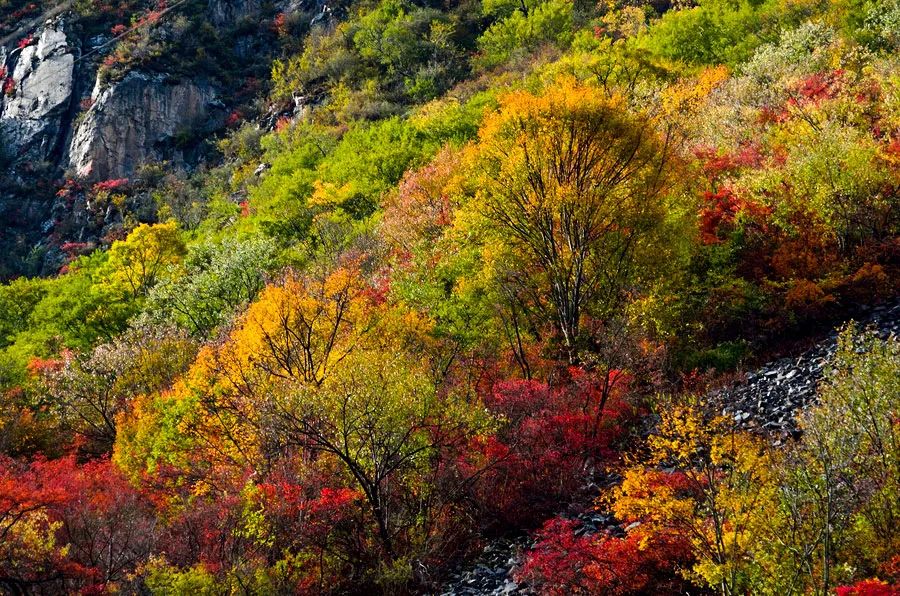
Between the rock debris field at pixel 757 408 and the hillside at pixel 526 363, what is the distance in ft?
0.42

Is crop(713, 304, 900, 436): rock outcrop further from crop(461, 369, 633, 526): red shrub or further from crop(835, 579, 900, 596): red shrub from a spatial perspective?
crop(835, 579, 900, 596): red shrub

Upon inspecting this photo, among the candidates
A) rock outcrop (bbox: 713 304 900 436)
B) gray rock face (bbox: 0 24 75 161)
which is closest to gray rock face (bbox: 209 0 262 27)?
gray rock face (bbox: 0 24 75 161)

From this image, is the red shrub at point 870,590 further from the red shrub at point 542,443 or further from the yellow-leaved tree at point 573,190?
the yellow-leaved tree at point 573,190

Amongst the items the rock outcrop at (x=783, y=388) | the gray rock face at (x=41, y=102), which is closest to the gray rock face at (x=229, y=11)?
the gray rock face at (x=41, y=102)

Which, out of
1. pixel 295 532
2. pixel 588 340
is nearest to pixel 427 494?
pixel 295 532

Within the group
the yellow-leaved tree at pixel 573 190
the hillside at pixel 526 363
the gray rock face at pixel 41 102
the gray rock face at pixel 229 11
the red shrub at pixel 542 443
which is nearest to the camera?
the hillside at pixel 526 363

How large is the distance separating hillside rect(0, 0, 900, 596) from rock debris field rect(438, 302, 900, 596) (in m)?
0.13

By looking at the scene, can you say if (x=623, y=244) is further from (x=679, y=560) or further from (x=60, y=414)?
(x=60, y=414)

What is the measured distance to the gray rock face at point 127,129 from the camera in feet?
310

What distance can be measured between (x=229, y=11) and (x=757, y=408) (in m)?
113

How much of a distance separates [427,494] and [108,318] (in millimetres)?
39122

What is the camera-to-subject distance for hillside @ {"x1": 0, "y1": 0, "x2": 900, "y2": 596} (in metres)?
16.3

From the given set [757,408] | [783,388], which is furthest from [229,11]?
[757,408]

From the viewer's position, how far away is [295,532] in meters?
19.4
